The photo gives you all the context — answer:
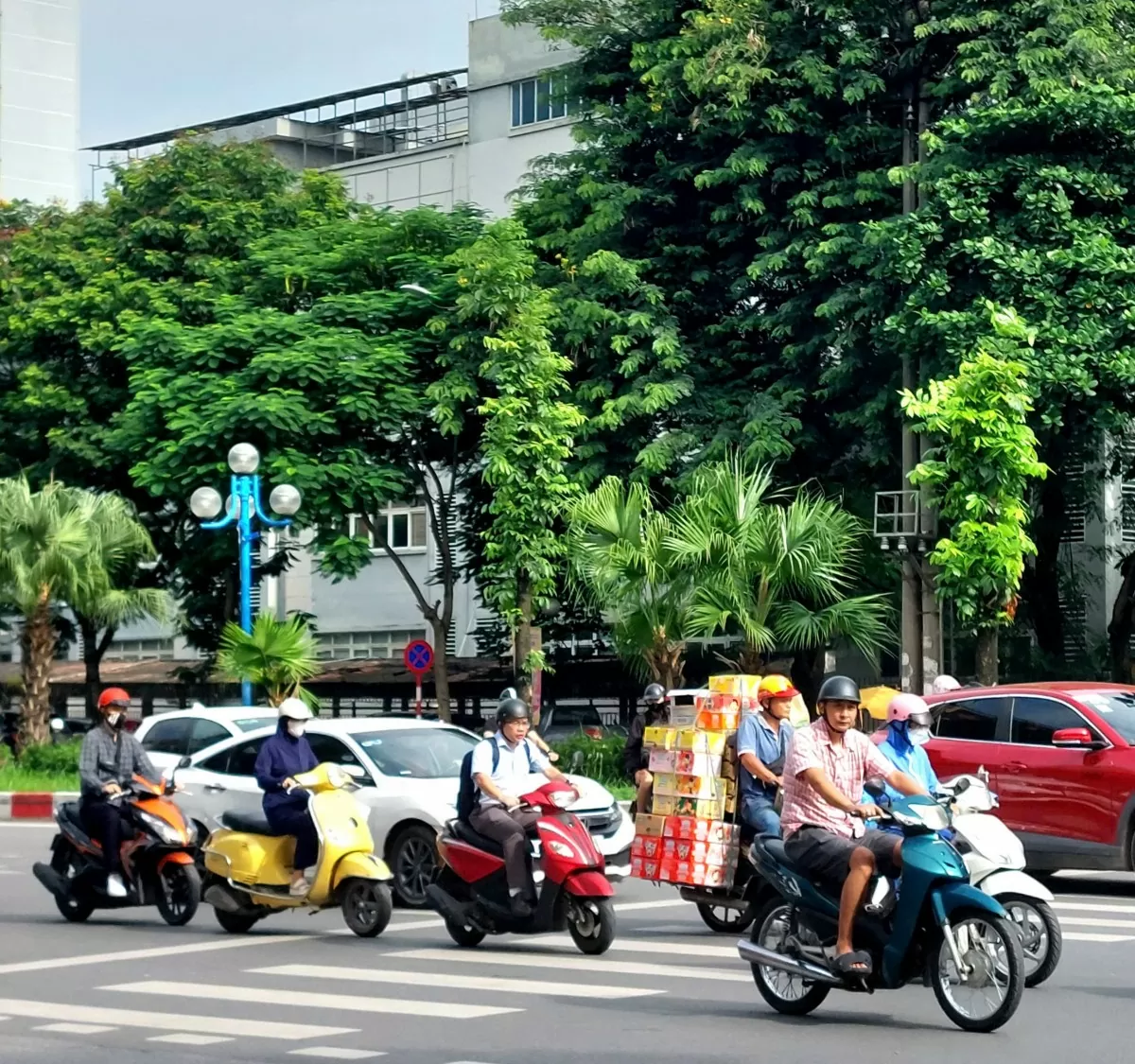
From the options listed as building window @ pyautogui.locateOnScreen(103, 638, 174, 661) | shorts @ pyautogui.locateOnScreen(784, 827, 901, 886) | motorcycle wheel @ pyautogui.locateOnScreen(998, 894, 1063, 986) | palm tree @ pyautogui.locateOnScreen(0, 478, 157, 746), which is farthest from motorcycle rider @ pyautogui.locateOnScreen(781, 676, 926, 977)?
building window @ pyautogui.locateOnScreen(103, 638, 174, 661)

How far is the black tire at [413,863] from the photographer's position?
51.8 feet

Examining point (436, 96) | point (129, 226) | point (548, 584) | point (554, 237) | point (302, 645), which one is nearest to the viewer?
point (302, 645)

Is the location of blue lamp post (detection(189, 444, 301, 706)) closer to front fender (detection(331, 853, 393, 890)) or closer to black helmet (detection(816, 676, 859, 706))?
front fender (detection(331, 853, 393, 890))

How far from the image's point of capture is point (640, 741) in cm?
1858

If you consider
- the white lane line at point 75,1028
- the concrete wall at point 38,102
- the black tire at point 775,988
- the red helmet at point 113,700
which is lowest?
the white lane line at point 75,1028

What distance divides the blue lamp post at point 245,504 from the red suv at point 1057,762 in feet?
41.7

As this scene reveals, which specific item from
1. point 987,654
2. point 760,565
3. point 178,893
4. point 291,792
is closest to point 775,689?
point 291,792

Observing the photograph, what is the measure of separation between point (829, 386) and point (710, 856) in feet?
63.0

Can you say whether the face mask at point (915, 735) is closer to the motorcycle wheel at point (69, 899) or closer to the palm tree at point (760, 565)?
the motorcycle wheel at point (69, 899)

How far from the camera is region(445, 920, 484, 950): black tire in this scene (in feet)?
43.3

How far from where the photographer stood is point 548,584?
31.6 m

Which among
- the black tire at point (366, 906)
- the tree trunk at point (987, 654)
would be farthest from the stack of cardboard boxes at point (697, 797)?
the tree trunk at point (987, 654)

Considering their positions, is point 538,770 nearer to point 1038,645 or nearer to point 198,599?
point 1038,645

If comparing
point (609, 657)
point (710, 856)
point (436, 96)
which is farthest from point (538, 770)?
point (436, 96)
